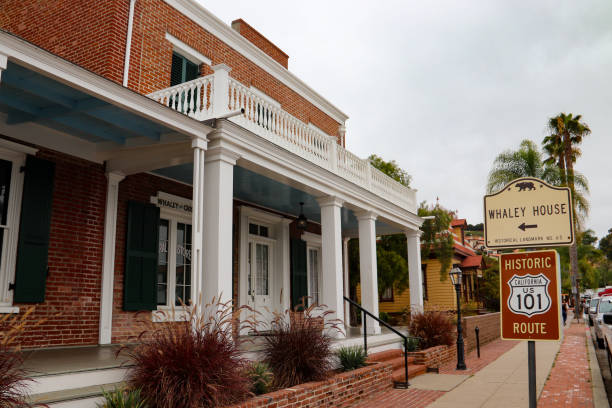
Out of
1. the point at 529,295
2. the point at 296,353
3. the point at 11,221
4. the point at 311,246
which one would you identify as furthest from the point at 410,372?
the point at 11,221

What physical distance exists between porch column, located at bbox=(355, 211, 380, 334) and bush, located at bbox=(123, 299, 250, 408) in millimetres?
7150

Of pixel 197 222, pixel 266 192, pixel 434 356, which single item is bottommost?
pixel 434 356

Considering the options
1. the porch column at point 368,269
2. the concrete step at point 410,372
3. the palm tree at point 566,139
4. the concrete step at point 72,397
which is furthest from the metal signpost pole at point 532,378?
the palm tree at point 566,139

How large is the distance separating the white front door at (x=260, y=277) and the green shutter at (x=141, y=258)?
11.5ft

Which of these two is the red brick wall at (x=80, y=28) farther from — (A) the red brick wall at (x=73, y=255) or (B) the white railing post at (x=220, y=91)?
(B) the white railing post at (x=220, y=91)

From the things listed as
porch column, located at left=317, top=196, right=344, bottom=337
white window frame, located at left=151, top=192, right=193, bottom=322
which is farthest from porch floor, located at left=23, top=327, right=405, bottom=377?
porch column, located at left=317, top=196, right=344, bottom=337

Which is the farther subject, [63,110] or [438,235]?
[438,235]

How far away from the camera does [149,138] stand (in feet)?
26.5

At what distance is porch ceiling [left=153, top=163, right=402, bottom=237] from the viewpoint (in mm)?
10177

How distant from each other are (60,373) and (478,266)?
30.0 metres

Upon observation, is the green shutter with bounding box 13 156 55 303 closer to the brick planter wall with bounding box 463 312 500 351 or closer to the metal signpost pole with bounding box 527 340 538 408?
the metal signpost pole with bounding box 527 340 538 408

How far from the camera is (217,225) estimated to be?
7.63m

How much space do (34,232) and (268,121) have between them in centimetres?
455

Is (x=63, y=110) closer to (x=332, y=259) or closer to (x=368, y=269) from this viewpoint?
(x=332, y=259)
